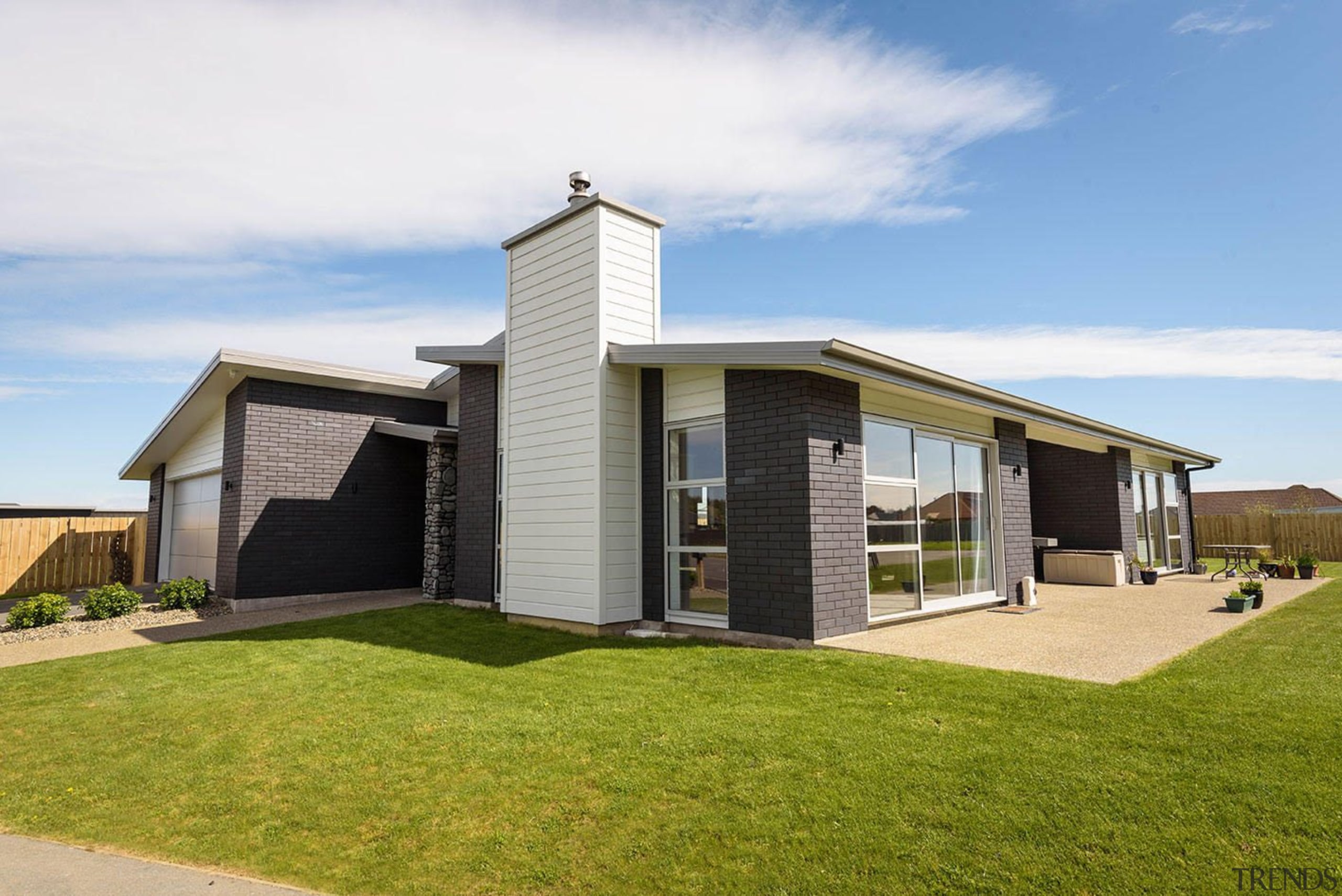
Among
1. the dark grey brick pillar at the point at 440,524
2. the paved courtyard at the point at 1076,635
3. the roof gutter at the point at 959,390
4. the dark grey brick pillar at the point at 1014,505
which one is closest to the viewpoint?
the paved courtyard at the point at 1076,635

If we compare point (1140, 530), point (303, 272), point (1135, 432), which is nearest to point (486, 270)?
point (303, 272)

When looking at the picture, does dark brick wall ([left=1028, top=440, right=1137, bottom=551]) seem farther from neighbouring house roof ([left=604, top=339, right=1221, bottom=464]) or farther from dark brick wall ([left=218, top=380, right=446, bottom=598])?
dark brick wall ([left=218, top=380, right=446, bottom=598])

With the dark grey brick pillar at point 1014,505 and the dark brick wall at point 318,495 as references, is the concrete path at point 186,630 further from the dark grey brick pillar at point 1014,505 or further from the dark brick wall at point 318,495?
the dark grey brick pillar at point 1014,505

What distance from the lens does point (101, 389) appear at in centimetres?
1386

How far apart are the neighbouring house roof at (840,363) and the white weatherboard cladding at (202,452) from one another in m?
10.2

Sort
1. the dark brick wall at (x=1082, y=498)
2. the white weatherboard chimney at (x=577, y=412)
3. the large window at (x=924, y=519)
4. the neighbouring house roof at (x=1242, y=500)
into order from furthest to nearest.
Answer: the neighbouring house roof at (x=1242, y=500), the dark brick wall at (x=1082, y=498), the white weatherboard chimney at (x=577, y=412), the large window at (x=924, y=519)

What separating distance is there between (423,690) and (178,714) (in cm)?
209

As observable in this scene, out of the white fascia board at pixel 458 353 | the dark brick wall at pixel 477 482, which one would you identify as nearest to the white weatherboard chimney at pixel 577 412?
the white fascia board at pixel 458 353

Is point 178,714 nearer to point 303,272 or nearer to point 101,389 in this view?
point 303,272

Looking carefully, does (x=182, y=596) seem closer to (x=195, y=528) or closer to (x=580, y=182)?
(x=195, y=528)

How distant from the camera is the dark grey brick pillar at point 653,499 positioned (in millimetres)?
8898

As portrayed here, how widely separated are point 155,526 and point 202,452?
428cm

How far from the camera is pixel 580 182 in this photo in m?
9.96

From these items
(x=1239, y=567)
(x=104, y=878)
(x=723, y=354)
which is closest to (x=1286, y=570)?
(x=1239, y=567)
